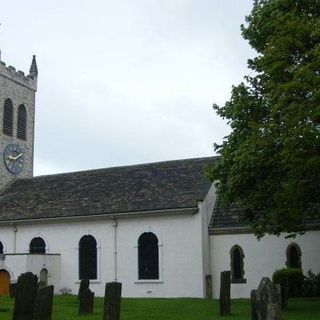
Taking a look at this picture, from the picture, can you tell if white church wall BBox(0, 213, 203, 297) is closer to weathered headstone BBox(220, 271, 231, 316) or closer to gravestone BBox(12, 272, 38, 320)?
weathered headstone BBox(220, 271, 231, 316)

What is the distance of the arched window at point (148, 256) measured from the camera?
112 feet

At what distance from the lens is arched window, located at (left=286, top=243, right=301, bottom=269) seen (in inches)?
1230

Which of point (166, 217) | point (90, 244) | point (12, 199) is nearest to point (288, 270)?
point (166, 217)

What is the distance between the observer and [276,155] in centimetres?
2103

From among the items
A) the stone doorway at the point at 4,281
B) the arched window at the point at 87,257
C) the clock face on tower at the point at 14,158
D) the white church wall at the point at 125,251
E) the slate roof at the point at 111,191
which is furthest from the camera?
the clock face on tower at the point at 14,158

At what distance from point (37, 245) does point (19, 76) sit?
53.2ft

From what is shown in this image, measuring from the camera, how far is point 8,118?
4572 cm

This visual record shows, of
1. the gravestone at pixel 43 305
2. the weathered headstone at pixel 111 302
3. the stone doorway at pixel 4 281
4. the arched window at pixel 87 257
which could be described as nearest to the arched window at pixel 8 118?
the stone doorway at pixel 4 281

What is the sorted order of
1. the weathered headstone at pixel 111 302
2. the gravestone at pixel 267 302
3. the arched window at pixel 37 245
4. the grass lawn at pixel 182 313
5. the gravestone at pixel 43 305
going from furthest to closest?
1. the arched window at pixel 37 245
2. the grass lawn at pixel 182 313
3. the weathered headstone at pixel 111 302
4. the gravestone at pixel 43 305
5. the gravestone at pixel 267 302

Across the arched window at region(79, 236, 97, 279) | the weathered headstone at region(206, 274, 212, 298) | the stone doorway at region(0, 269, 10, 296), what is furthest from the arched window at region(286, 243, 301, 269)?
the stone doorway at region(0, 269, 10, 296)

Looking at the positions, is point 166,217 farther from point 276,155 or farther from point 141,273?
point 276,155

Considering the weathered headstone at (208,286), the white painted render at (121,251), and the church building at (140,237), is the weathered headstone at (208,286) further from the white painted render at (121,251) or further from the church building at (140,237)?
the white painted render at (121,251)

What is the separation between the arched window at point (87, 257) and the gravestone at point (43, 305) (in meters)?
20.1

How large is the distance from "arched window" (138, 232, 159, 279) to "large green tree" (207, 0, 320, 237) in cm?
1060
